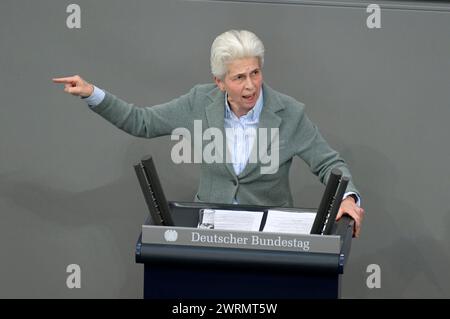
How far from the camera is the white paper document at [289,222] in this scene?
437cm

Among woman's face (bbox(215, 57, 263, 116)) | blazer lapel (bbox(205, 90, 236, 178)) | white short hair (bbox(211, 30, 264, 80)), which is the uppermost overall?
white short hair (bbox(211, 30, 264, 80))

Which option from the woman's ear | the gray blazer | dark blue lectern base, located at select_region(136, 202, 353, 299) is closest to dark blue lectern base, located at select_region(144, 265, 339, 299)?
dark blue lectern base, located at select_region(136, 202, 353, 299)

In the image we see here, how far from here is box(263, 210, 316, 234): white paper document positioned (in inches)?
172

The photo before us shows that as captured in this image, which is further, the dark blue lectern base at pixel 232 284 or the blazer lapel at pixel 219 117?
the blazer lapel at pixel 219 117

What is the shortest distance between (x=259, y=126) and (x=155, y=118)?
0.44 m

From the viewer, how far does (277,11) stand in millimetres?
5543

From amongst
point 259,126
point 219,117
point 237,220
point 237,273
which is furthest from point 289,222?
point 219,117

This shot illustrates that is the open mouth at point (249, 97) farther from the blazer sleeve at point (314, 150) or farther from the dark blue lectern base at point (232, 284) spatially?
the dark blue lectern base at point (232, 284)

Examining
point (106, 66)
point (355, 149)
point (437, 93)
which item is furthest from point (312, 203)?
point (106, 66)

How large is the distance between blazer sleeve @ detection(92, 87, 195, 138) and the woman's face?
255mm

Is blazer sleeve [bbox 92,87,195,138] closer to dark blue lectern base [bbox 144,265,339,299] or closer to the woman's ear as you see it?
the woman's ear

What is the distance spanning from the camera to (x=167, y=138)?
5691 mm

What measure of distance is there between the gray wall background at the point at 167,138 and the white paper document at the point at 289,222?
3.94 feet

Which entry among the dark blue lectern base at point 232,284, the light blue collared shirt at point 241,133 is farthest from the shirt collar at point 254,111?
the dark blue lectern base at point 232,284
